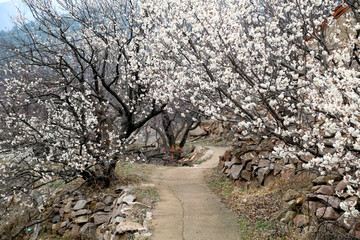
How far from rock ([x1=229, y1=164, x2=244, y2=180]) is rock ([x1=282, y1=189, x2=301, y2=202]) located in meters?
3.43

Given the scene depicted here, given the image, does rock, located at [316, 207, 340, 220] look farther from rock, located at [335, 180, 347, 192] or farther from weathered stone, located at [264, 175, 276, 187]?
weathered stone, located at [264, 175, 276, 187]

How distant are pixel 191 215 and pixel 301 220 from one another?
2945 millimetres

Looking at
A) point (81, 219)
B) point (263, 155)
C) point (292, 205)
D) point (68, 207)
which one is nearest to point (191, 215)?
point (292, 205)

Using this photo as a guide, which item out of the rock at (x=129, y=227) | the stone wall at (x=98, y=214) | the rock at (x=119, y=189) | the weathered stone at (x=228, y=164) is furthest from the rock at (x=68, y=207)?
the weathered stone at (x=228, y=164)

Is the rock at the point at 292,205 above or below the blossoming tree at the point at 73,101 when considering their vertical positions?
below

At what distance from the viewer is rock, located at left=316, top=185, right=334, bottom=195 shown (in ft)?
20.1

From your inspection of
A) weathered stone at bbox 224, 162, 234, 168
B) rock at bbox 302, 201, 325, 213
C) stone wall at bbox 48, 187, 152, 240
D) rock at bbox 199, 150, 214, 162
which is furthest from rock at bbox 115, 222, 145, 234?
rock at bbox 199, 150, 214, 162

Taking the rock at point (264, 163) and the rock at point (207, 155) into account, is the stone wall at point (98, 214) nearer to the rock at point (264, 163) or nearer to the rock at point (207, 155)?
the rock at point (264, 163)

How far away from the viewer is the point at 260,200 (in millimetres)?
8203

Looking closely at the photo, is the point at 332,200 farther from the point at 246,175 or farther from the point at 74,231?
the point at 74,231

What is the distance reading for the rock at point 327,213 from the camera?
18.5 ft

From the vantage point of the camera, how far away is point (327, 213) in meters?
5.73

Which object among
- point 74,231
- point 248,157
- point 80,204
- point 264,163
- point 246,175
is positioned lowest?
point 74,231

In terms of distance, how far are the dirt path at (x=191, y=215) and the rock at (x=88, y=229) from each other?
2432 mm
